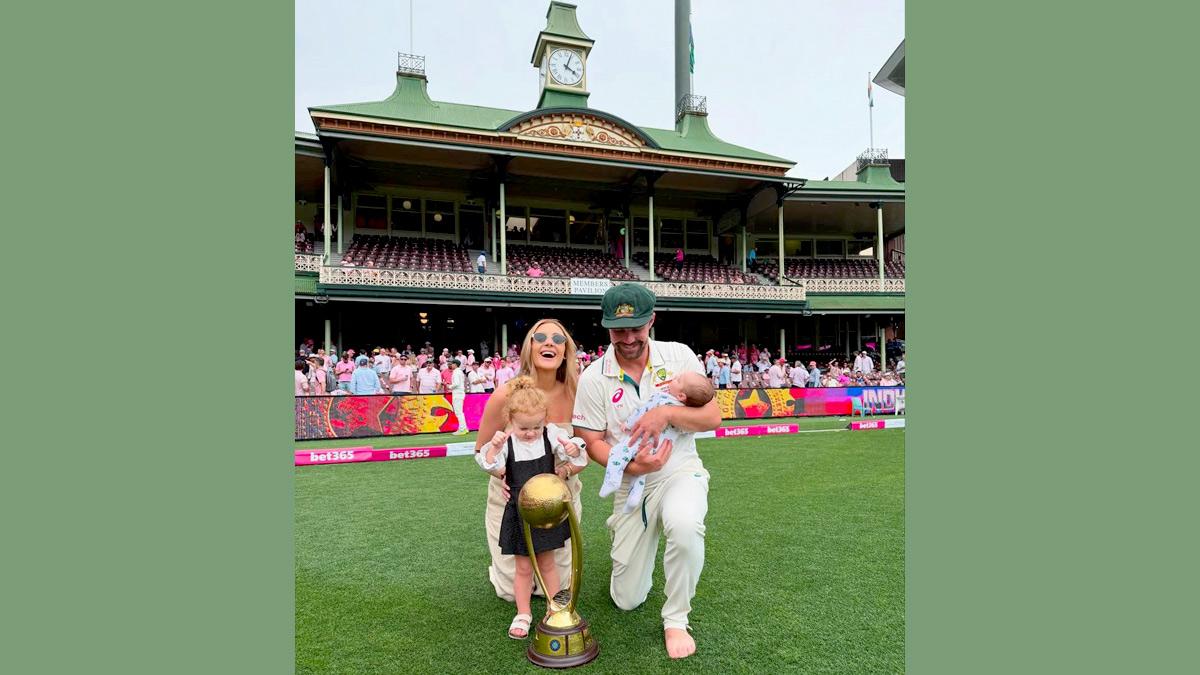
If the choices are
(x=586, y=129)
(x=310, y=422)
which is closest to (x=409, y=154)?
(x=586, y=129)

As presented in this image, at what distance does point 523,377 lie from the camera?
3.06 metres

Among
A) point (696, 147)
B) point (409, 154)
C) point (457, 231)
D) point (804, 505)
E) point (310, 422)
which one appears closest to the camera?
point (804, 505)

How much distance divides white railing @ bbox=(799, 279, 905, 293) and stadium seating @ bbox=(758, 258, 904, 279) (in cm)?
52

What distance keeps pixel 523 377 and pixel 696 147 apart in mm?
23381

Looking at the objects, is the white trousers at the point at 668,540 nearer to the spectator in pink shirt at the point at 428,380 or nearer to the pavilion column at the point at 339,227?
the spectator in pink shirt at the point at 428,380

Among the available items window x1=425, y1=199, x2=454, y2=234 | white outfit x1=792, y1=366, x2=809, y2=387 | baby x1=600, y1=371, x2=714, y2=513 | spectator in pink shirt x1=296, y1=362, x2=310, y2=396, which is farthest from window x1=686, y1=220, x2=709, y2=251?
baby x1=600, y1=371, x2=714, y2=513

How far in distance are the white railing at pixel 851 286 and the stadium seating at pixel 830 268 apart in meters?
0.52

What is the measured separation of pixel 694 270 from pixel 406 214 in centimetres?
1168

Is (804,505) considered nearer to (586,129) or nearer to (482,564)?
(482,564)

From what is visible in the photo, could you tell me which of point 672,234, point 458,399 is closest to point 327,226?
point 458,399

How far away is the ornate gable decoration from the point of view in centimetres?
2006

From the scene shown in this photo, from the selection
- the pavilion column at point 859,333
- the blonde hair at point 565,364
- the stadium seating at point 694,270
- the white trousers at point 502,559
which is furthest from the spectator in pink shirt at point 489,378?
the pavilion column at point 859,333

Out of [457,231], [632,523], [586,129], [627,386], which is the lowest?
[632,523]

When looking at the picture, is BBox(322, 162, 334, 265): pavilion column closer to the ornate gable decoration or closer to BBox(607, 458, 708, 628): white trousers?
the ornate gable decoration
